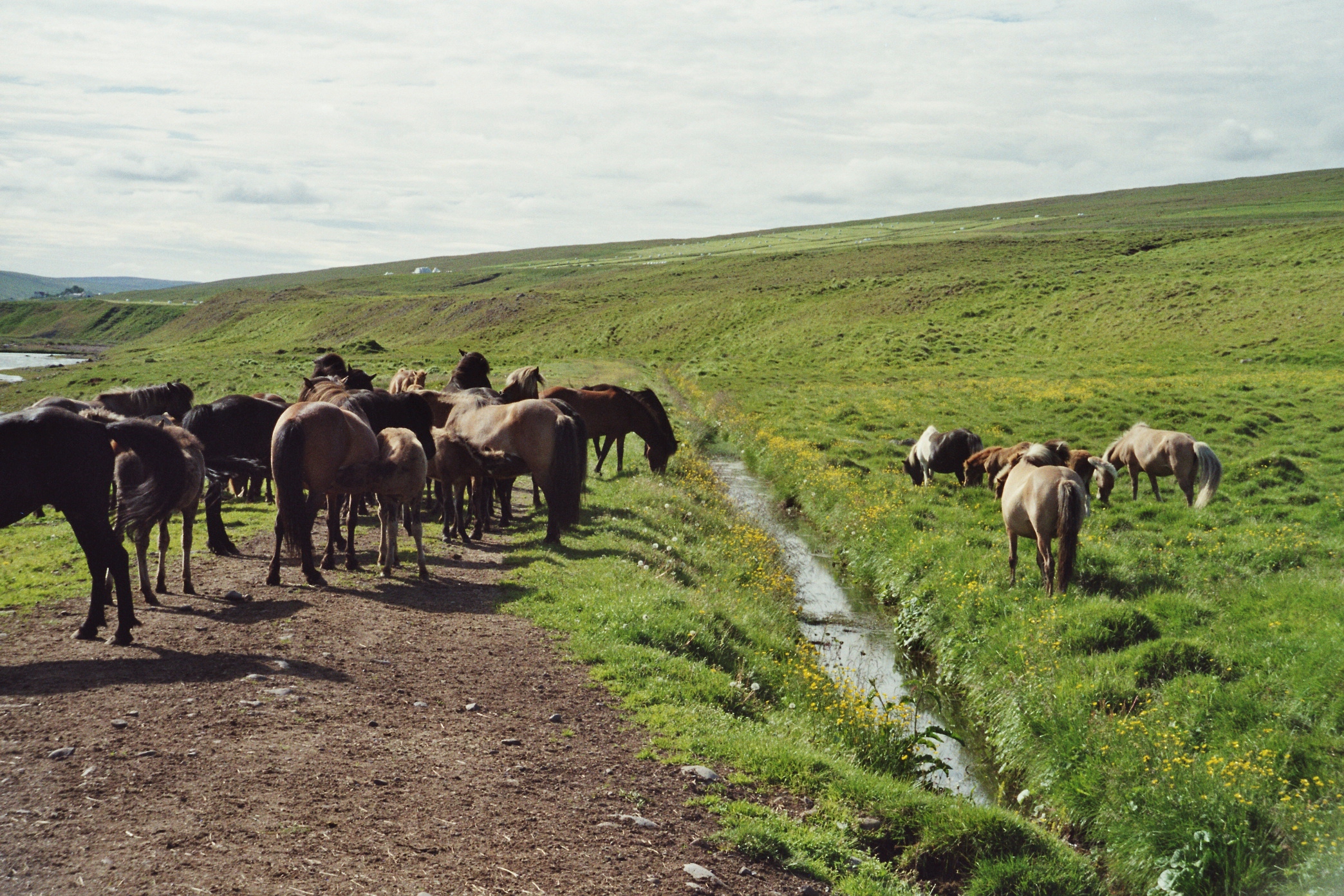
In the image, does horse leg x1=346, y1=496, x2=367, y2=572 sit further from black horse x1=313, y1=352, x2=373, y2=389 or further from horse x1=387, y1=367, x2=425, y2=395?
horse x1=387, y1=367, x2=425, y2=395

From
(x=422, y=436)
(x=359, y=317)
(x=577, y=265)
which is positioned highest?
(x=577, y=265)

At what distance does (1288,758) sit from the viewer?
771 centimetres

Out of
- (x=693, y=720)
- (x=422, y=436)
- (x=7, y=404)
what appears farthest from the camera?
(x=7, y=404)

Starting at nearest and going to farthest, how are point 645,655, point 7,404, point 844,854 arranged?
point 844,854
point 645,655
point 7,404

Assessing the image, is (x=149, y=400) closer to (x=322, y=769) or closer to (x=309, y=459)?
(x=309, y=459)

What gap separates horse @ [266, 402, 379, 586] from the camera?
11031mm

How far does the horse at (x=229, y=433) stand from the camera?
12.9 m

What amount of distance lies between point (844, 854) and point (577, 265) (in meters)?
200

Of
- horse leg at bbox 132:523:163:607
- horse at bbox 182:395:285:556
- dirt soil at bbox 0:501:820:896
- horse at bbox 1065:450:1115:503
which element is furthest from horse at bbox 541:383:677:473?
dirt soil at bbox 0:501:820:896

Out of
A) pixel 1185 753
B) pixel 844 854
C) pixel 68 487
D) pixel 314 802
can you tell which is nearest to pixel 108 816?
pixel 314 802

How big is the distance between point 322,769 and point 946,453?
17532 mm

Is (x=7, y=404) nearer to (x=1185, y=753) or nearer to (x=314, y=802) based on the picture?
(x=314, y=802)

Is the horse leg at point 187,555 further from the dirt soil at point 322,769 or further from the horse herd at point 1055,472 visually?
the horse herd at point 1055,472

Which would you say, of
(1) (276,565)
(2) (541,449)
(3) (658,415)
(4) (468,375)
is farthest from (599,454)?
(1) (276,565)
